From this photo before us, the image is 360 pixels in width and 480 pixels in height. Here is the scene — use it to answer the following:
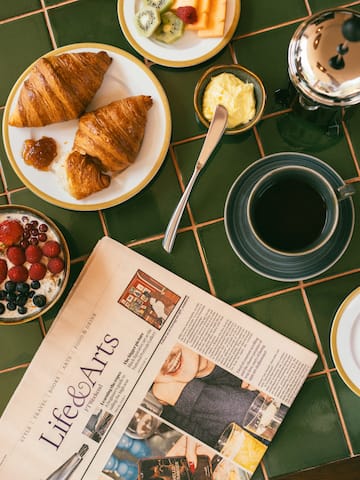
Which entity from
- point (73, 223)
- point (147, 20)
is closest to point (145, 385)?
point (73, 223)

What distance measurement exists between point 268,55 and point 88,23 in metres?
0.33

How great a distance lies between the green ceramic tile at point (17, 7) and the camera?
939 mm

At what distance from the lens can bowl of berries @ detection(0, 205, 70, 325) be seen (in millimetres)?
857

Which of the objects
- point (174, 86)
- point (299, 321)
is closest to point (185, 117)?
point (174, 86)

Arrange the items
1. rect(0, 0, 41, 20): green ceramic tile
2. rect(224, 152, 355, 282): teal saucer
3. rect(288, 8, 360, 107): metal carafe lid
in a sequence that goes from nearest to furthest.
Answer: rect(288, 8, 360, 107): metal carafe lid < rect(224, 152, 355, 282): teal saucer < rect(0, 0, 41, 20): green ceramic tile

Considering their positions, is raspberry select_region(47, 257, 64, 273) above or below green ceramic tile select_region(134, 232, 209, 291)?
below

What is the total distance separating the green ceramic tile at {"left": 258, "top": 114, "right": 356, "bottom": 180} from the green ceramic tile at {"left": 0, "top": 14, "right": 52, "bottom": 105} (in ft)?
1.39

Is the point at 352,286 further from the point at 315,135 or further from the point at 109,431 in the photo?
the point at 109,431

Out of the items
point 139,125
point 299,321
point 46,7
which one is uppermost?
point 46,7

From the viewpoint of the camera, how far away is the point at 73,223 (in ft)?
3.01

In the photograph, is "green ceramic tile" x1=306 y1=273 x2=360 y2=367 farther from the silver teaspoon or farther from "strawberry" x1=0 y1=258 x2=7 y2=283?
"strawberry" x1=0 y1=258 x2=7 y2=283

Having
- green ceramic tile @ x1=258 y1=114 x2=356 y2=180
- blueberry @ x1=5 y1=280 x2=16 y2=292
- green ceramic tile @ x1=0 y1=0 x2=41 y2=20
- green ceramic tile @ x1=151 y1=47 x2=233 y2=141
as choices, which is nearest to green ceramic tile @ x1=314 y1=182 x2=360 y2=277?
green ceramic tile @ x1=258 y1=114 x2=356 y2=180

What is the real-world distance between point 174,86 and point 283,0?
0.25 metres

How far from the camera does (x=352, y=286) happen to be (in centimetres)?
89
